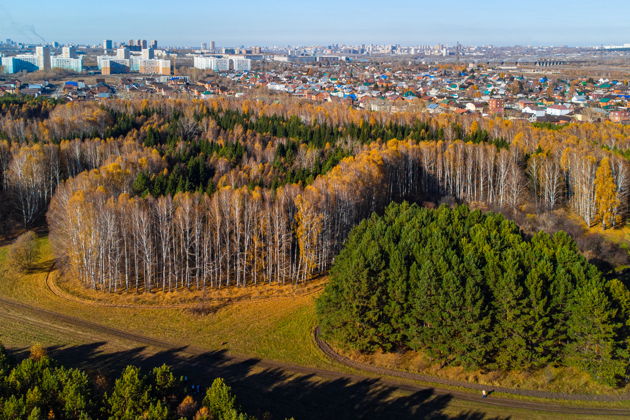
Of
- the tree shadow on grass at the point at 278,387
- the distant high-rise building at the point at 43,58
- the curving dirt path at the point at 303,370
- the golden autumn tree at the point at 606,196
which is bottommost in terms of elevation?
the tree shadow on grass at the point at 278,387

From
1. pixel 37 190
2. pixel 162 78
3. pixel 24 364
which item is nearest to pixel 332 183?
Answer: pixel 24 364

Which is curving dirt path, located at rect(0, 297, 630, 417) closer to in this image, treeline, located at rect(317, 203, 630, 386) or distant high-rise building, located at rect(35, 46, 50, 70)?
treeline, located at rect(317, 203, 630, 386)

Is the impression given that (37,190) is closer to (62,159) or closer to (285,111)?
(62,159)

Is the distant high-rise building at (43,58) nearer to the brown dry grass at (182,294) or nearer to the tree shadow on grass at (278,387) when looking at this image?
the brown dry grass at (182,294)

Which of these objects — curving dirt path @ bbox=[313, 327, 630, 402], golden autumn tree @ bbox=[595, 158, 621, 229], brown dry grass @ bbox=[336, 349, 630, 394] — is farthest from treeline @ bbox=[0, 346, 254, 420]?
golden autumn tree @ bbox=[595, 158, 621, 229]

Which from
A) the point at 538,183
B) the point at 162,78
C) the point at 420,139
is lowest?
the point at 538,183

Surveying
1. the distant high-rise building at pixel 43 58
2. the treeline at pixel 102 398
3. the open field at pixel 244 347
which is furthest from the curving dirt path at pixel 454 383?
the distant high-rise building at pixel 43 58
